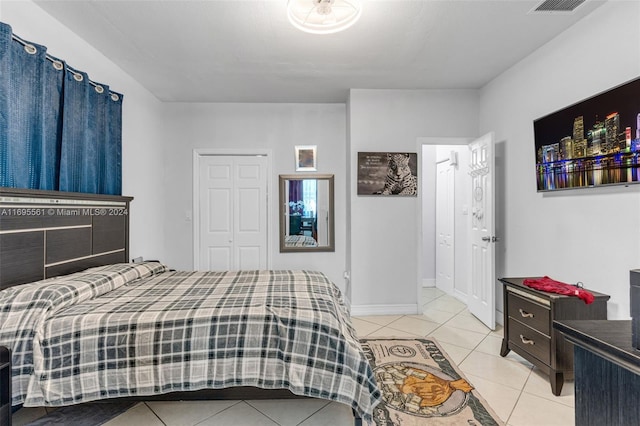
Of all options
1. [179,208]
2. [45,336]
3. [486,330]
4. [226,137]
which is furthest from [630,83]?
[179,208]

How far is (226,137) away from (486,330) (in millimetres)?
4041

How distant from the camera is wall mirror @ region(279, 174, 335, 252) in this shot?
4309 mm

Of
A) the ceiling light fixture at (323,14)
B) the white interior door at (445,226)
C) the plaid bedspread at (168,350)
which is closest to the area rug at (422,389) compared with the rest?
the plaid bedspread at (168,350)

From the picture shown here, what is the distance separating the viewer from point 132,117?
137 inches

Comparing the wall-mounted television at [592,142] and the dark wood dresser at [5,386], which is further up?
the wall-mounted television at [592,142]

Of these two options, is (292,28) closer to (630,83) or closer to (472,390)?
(630,83)

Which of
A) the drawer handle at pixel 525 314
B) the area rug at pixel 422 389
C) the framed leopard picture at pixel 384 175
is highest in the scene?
the framed leopard picture at pixel 384 175

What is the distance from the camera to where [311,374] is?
5.24ft

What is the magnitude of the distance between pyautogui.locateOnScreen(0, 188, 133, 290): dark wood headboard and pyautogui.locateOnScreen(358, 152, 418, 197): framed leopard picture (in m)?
2.70

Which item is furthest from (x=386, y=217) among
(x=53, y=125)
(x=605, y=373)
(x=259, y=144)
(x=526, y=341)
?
(x=53, y=125)

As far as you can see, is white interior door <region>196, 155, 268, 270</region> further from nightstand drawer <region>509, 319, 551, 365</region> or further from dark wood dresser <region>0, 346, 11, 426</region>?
nightstand drawer <region>509, 319, 551, 365</region>

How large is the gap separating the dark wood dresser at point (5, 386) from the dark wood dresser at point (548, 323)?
10.3 ft

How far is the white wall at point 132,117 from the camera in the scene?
2.20 m

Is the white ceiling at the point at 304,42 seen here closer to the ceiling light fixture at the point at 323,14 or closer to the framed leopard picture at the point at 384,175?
the ceiling light fixture at the point at 323,14
